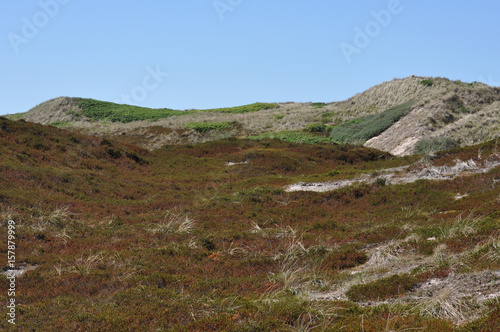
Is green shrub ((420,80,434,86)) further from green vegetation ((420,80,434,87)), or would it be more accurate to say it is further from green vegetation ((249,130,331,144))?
green vegetation ((249,130,331,144))

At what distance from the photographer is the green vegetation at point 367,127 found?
153 feet

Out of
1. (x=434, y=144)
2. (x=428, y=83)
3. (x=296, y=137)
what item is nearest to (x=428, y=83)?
(x=428, y=83)

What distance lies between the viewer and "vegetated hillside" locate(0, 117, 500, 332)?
24.1 ft

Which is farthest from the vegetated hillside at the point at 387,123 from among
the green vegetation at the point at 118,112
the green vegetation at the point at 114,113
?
the green vegetation at the point at 118,112

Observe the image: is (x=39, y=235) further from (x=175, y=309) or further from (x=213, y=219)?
(x=175, y=309)

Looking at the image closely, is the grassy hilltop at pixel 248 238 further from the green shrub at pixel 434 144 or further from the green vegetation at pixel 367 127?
the green vegetation at pixel 367 127

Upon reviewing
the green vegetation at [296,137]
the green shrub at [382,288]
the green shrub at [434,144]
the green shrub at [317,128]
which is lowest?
the green shrub at [382,288]

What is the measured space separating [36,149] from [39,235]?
1560 centimetres

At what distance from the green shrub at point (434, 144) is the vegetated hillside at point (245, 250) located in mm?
9341

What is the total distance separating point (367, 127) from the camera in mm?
49281

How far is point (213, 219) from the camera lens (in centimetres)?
1834

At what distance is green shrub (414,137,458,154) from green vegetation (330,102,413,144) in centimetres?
918

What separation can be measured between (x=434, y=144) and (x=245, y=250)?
29.1 metres

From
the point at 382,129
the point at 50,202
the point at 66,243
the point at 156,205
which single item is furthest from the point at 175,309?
the point at 382,129
